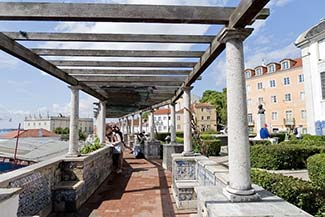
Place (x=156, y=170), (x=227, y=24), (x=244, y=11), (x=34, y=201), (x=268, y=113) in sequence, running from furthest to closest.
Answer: (x=268, y=113)
(x=156, y=170)
(x=34, y=201)
(x=227, y=24)
(x=244, y=11)

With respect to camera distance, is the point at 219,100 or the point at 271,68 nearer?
the point at 271,68

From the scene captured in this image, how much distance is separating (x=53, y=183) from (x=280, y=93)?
3239 cm

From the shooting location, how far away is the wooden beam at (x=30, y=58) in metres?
3.46

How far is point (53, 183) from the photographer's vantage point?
4859 millimetres

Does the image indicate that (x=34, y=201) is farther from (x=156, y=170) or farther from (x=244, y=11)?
(x=156, y=170)

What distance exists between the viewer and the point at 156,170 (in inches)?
355

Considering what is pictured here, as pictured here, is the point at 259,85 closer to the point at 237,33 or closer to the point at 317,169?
the point at 317,169

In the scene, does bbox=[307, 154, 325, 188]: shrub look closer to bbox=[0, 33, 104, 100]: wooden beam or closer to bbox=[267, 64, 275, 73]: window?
bbox=[0, 33, 104, 100]: wooden beam

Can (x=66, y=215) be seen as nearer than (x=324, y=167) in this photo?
Yes

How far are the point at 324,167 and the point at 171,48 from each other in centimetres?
476

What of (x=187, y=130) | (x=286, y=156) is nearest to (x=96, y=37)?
(x=187, y=130)

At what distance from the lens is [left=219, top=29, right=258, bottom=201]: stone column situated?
8.29 feet

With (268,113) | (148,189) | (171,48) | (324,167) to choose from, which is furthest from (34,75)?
(268,113)

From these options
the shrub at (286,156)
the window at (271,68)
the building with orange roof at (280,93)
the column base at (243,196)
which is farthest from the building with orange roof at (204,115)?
the column base at (243,196)
